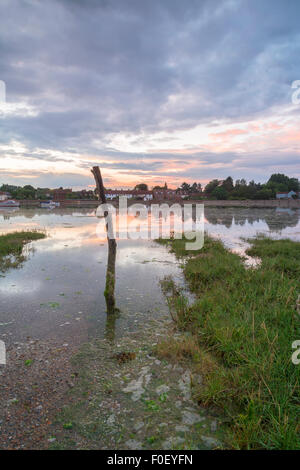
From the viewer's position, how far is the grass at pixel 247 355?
390 cm

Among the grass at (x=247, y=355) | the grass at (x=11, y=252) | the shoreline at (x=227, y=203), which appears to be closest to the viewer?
the grass at (x=247, y=355)

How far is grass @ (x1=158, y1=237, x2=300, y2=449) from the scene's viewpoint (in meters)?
3.90

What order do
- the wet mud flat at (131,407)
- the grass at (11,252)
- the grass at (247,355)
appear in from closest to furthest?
the grass at (247,355) < the wet mud flat at (131,407) < the grass at (11,252)

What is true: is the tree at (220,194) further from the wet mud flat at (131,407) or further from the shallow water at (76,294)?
the wet mud flat at (131,407)

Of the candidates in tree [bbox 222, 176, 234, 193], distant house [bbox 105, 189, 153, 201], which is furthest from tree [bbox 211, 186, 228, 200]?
distant house [bbox 105, 189, 153, 201]

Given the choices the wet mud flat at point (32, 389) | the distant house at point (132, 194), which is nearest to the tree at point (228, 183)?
the distant house at point (132, 194)

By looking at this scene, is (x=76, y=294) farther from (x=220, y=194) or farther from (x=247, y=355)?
(x=220, y=194)

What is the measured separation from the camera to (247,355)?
17.5 feet

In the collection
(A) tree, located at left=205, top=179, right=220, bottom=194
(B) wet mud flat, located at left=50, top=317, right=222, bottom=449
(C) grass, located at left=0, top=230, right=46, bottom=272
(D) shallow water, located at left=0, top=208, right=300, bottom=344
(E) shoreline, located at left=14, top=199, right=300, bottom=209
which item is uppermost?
(A) tree, located at left=205, top=179, right=220, bottom=194

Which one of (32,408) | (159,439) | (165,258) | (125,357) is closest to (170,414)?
(159,439)

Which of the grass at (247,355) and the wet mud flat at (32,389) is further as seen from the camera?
the wet mud flat at (32,389)

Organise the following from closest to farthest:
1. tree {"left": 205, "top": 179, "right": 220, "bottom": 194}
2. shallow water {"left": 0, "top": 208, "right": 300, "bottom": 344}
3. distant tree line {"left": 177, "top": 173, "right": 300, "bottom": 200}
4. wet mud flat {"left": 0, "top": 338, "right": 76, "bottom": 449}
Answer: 1. wet mud flat {"left": 0, "top": 338, "right": 76, "bottom": 449}
2. shallow water {"left": 0, "top": 208, "right": 300, "bottom": 344}
3. distant tree line {"left": 177, "top": 173, "right": 300, "bottom": 200}
4. tree {"left": 205, "top": 179, "right": 220, "bottom": 194}

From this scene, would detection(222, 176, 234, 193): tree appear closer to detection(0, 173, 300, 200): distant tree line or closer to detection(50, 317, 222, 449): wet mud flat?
detection(0, 173, 300, 200): distant tree line

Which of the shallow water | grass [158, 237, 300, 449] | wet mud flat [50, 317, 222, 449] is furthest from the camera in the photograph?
the shallow water
